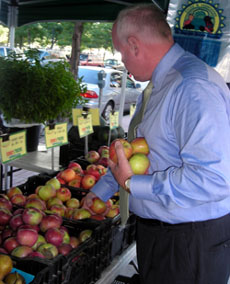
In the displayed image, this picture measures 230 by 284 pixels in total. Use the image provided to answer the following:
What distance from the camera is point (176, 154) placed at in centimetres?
133

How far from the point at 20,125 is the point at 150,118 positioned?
5.39 ft

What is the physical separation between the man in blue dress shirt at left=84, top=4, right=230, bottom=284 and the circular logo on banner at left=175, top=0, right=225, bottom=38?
2.29 m

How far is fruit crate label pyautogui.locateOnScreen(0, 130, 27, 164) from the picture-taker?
2.12 m

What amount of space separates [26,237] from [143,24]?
1168 millimetres

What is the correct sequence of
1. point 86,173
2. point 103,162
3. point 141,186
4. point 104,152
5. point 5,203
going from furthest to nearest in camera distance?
point 104,152 < point 103,162 < point 86,173 < point 5,203 < point 141,186

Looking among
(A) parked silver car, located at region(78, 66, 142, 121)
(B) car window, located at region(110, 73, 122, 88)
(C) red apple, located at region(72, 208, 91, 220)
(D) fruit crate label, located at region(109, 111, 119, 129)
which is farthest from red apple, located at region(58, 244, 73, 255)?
(B) car window, located at region(110, 73, 122, 88)

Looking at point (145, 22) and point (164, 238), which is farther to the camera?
point (164, 238)

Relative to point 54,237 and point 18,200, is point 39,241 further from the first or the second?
point 18,200


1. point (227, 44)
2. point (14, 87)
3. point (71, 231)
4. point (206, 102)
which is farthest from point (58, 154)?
point (206, 102)

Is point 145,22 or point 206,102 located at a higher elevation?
point 145,22

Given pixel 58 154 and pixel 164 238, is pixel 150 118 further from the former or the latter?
pixel 58 154

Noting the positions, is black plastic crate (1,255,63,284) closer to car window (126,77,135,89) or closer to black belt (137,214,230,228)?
black belt (137,214,230,228)

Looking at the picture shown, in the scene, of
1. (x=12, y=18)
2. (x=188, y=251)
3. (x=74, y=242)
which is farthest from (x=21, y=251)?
→ (x=12, y=18)

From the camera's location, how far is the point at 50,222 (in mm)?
1854
